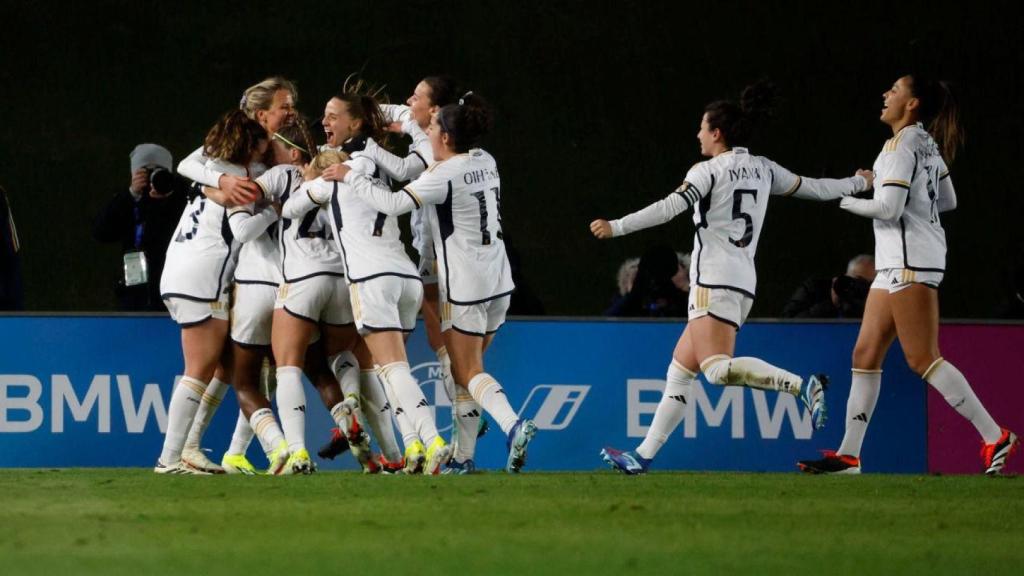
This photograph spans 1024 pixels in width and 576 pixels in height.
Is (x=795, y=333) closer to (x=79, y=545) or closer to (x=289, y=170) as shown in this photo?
(x=289, y=170)

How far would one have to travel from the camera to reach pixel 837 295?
10.7 meters

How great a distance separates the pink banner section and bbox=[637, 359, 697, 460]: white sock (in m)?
2.11

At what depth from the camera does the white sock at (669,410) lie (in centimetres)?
855

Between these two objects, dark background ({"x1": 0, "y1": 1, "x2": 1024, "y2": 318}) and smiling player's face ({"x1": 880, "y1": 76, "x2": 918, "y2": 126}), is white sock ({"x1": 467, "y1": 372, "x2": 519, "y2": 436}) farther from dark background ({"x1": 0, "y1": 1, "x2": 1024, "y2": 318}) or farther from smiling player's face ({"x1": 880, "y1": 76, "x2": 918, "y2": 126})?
dark background ({"x1": 0, "y1": 1, "x2": 1024, "y2": 318})

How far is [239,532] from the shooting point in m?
5.95

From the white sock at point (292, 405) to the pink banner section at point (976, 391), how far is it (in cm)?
373

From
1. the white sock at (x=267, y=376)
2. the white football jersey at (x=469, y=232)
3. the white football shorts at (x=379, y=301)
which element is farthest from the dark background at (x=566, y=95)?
the white football shorts at (x=379, y=301)

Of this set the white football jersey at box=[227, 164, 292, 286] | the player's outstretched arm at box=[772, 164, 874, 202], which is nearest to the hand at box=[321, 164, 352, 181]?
the white football jersey at box=[227, 164, 292, 286]

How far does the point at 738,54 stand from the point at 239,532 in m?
8.93

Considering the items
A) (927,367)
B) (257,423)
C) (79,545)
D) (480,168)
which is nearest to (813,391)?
(927,367)

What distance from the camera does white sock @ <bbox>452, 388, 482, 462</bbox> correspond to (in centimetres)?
871

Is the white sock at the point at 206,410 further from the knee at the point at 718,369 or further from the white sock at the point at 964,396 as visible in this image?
the white sock at the point at 964,396

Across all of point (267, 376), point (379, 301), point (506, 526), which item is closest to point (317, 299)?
point (379, 301)

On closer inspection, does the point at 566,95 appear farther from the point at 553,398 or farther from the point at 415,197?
the point at 415,197
